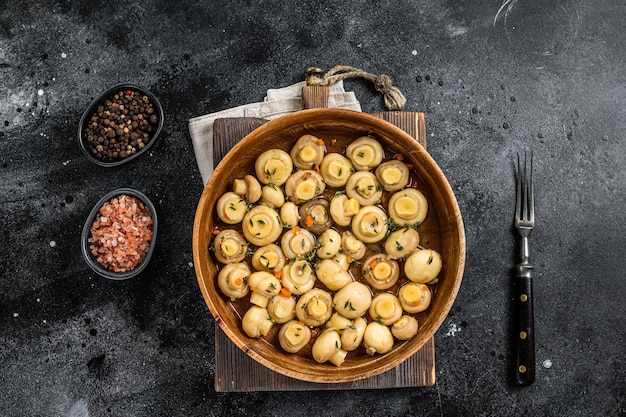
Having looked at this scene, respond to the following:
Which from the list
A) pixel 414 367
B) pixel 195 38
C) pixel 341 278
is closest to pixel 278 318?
pixel 341 278

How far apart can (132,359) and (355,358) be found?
105cm

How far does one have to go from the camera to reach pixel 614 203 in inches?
101

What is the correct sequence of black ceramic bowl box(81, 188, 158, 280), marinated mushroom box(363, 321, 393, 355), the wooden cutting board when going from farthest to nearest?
black ceramic bowl box(81, 188, 158, 280), the wooden cutting board, marinated mushroom box(363, 321, 393, 355)

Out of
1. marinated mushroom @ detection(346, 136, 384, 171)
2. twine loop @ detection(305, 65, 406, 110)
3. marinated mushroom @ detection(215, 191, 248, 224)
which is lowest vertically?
marinated mushroom @ detection(215, 191, 248, 224)

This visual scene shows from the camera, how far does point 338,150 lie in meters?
2.25

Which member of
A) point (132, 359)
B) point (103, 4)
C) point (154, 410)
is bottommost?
point (154, 410)

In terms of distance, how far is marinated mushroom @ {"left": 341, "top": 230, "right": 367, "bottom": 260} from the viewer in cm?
215

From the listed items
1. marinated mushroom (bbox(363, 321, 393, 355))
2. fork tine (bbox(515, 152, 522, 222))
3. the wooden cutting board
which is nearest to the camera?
marinated mushroom (bbox(363, 321, 393, 355))

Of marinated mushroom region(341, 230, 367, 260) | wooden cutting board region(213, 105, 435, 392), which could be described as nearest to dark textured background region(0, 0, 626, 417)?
wooden cutting board region(213, 105, 435, 392)

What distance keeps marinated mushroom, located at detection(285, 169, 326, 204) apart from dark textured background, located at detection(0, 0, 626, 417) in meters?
0.56

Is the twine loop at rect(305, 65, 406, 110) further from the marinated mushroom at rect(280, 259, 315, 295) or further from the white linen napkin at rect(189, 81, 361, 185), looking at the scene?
the marinated mushroom at rect(280, 259, 315, 295)

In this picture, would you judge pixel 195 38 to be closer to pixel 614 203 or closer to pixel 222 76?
pixel 222 76

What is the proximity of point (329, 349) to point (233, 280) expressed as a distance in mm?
448

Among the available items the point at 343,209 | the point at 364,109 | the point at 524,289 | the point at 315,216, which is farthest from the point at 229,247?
the point at 524,289
